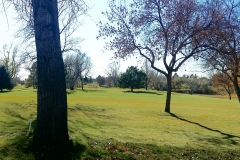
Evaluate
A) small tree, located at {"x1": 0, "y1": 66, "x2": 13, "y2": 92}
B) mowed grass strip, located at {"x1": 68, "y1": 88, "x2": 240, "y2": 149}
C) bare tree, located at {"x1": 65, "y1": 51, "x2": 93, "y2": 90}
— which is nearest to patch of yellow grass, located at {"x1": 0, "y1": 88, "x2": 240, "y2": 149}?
mowed grass strip, located at {"x1": 68, "y1": 88, "x2": 240, "y2": 149}

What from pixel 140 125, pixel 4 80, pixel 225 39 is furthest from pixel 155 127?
pixel 4 80

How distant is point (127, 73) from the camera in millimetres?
68875

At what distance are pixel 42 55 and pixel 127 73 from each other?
63050 mm

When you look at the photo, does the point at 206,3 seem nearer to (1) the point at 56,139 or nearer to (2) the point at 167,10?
(2) the point at 167,10

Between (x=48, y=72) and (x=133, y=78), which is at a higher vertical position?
(x=133, y=78)

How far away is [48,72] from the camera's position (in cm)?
596

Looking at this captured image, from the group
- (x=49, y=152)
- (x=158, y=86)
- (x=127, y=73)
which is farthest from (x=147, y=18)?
(x=158, y=86)

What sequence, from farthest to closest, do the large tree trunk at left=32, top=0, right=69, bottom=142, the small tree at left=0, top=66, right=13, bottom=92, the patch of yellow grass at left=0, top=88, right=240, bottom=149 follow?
the small tree at left=0, top=66, right=13, bottom=92 → the patch of yellow grass at left=0, top=88, right=240, bottom=149 → the large tree trunk at left=32, top=0, right=69, bottom=142

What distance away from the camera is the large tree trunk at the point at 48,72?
19.5 feet

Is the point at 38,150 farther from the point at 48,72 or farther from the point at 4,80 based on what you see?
the point at 4,80

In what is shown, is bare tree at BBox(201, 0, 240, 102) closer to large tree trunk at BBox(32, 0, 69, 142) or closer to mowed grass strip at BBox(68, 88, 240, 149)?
mowed grass strip at BBox(68, 88, 240, 149)

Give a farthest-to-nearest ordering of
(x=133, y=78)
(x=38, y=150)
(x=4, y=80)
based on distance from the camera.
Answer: (x=133, y=78) → (x=4, y=80) → (x=38, y=150)

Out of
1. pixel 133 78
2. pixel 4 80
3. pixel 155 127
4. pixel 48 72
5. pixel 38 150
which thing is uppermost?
pixel 133 78

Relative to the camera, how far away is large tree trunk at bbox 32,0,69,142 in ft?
19.5
